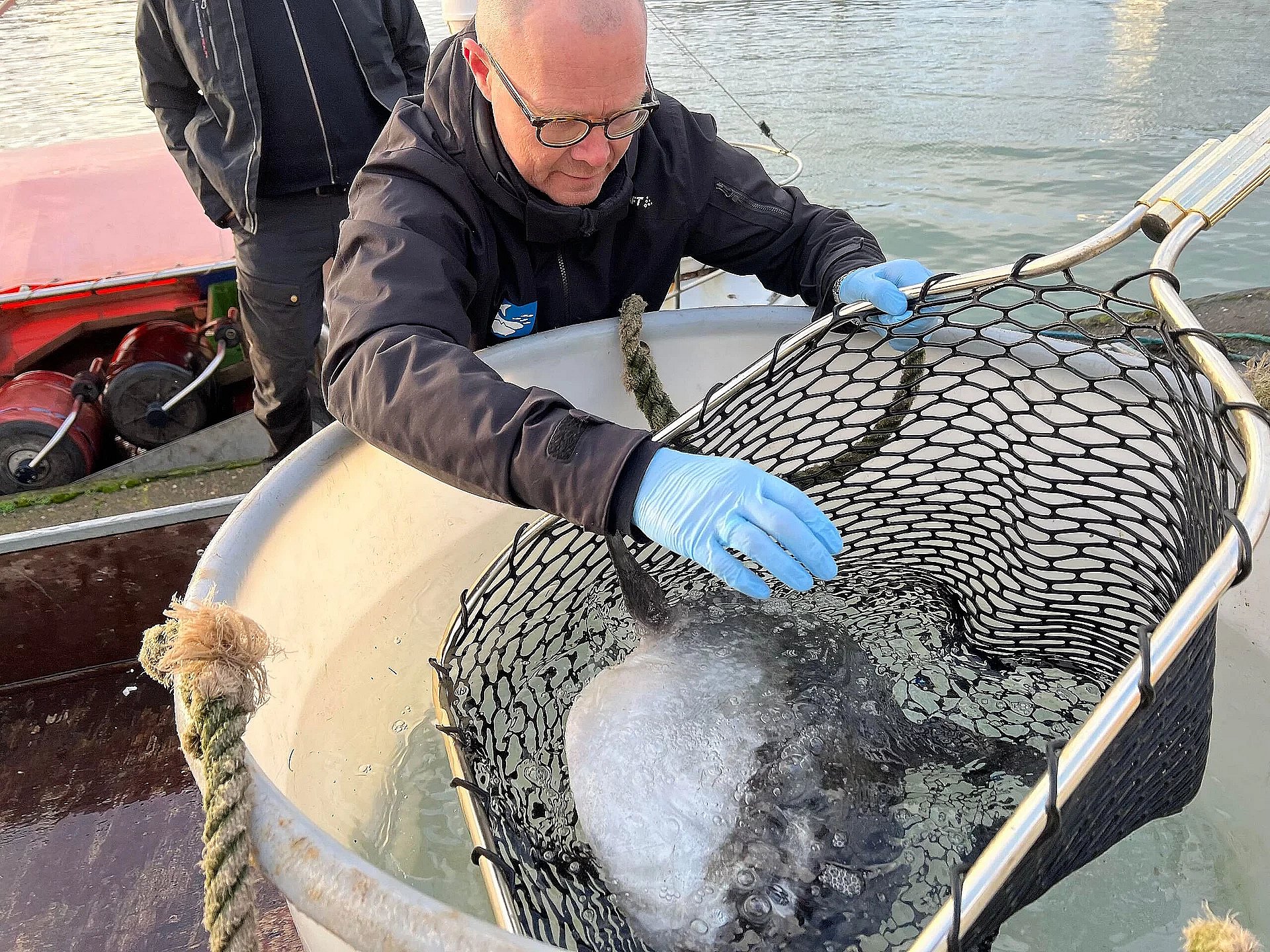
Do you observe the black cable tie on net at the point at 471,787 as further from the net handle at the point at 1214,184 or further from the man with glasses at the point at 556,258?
the net handle at the point at 1214,184

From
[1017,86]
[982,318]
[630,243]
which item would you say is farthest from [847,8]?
[630,243]

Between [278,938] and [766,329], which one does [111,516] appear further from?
[766,329]

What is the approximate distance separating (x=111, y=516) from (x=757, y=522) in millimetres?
1865

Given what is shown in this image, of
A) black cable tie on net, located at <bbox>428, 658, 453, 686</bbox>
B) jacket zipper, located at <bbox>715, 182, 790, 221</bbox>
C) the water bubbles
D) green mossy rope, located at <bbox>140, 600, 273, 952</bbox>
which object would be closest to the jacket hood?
jacket zipper, located at <bbox>715, 182, 790, 221</bbox>

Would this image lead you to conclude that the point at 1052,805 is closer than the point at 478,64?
Yes

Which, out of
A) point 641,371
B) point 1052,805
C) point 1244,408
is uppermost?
point 1244,408

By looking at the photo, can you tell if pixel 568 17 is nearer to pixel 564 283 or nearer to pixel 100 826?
pixel 564 283

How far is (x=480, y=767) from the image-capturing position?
1201 millimetres

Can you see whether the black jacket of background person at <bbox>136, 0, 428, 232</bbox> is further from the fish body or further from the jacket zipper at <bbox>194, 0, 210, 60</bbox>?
the fish body

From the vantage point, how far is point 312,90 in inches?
92.7

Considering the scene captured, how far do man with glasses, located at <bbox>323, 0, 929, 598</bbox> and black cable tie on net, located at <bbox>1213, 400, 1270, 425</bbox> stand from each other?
465 mm

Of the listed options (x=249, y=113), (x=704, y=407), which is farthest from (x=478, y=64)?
(x=249, y=113)

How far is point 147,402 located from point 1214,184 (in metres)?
2.82

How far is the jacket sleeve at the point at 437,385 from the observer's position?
1153mm
